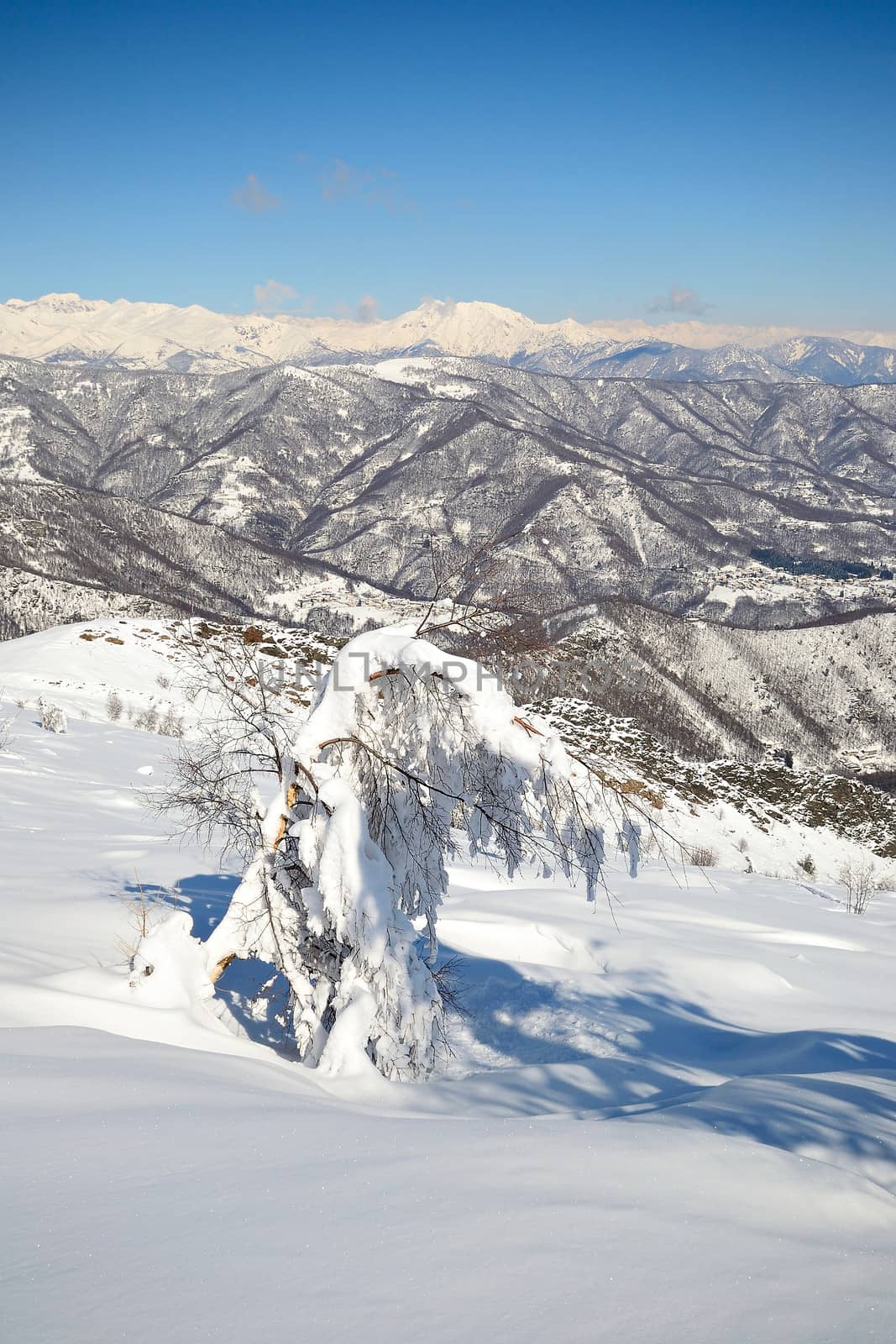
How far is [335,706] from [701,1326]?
206 inches

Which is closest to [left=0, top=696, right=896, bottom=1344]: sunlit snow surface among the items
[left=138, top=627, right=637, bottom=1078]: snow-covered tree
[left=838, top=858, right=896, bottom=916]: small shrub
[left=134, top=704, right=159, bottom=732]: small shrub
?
[left=138, top=627, right=637, bottom=1078]: snow-covered tree

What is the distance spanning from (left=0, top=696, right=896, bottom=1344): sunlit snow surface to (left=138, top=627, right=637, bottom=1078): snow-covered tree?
0.60 metres

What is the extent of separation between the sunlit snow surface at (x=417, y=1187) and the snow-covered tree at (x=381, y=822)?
60 centimetres

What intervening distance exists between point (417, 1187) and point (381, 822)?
4.26 metres

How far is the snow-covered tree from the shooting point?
6992 millimetres

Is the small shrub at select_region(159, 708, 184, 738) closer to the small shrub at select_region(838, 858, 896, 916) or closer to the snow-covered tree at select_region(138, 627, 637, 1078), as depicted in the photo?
the small shrub at select_region(838, 858, 896, 916)

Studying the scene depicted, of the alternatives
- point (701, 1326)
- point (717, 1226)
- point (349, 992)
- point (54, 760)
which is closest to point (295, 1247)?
point (701, 1326)

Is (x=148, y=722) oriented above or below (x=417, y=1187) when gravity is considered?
above

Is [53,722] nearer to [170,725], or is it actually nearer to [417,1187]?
[170,725]

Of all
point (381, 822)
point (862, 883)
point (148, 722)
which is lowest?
point (862, 883)

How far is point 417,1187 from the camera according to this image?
11.9 feet

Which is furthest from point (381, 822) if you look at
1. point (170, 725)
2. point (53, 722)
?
point (170, 725)

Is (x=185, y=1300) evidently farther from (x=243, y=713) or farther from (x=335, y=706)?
(x=243, y=713)

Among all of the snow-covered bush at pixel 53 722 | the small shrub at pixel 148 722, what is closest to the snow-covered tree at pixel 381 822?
the snow-covered bush at pixel 53 722
